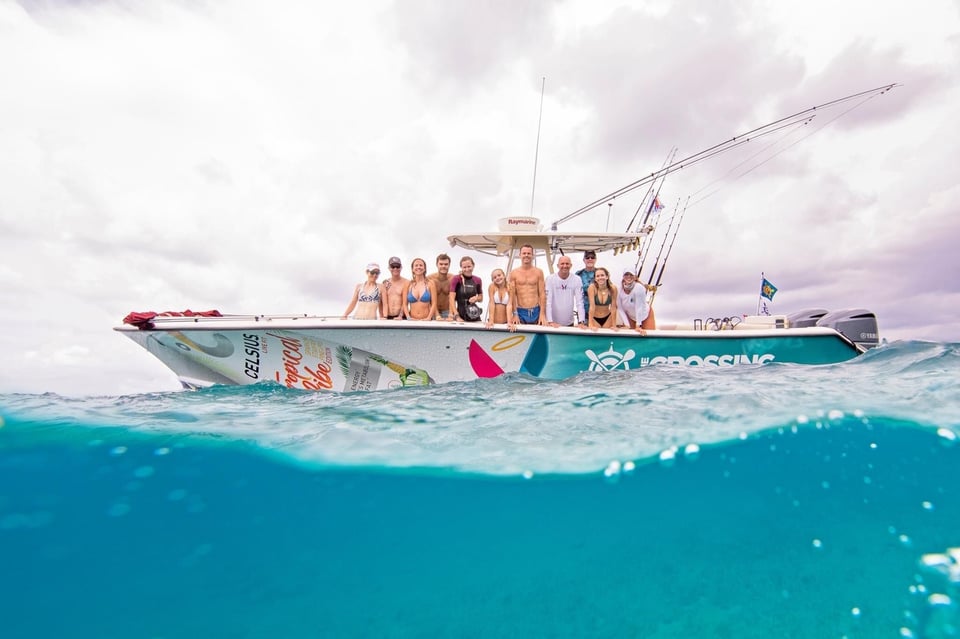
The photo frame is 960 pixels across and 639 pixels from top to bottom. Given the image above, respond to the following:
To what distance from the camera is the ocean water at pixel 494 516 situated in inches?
117

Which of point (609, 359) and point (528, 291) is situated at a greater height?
point (528, 291)

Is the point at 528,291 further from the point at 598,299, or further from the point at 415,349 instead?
the point at 415,349

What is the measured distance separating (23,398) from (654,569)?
5430 mm

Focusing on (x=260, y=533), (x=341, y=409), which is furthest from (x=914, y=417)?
(x=260, y=533)

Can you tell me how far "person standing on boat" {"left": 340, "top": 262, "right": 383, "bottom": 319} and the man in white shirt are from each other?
11.2 ft

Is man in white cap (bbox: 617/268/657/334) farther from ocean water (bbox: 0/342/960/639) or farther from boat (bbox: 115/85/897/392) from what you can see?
ocean water (bbox: 0/342/960/639)

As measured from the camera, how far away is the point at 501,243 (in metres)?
7.94

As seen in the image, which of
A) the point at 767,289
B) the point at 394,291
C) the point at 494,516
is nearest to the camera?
the point at 494,516

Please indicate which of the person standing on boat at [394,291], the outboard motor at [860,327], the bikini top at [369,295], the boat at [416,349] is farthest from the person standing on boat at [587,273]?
the outboard motor at [860,327]

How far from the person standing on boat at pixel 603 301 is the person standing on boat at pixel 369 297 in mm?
2962

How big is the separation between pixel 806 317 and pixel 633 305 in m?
4.42

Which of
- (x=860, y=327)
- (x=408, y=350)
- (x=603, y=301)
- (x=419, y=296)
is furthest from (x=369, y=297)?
(x=860, y=327)

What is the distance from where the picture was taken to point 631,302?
651cm

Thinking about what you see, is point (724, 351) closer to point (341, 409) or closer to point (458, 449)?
point (458, 449)
